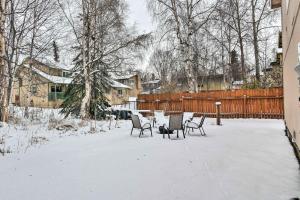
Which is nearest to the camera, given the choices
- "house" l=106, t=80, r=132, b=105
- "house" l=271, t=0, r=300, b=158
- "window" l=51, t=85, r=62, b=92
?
"house" l=271, t=0, r=300, b=158

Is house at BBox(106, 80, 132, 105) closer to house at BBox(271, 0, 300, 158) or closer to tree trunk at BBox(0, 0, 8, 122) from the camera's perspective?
tree trunk at BBox(0, 0, 8, 122)

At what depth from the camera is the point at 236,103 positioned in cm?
1677

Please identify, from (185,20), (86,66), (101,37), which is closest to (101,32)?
(101,37)

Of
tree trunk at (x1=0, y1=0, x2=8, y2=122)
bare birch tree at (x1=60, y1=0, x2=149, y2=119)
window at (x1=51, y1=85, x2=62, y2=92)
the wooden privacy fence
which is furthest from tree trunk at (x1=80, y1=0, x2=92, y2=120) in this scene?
window at (x1=51, y1=85, x2=62, y2=92)

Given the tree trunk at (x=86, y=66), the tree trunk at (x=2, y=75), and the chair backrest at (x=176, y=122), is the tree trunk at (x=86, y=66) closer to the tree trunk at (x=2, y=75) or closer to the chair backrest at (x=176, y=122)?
the tree trunk at (x=2, y=75)

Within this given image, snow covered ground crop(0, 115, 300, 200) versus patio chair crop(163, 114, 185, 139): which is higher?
patio chair crop(163, 114, 185, 139)

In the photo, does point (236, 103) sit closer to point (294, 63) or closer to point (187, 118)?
point (187, 118)

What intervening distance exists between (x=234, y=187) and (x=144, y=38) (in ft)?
39.7

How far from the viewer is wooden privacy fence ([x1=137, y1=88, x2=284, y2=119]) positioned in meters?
15.6

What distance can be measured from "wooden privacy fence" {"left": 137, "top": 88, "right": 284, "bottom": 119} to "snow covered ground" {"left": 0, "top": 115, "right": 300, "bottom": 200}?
7.71 meters

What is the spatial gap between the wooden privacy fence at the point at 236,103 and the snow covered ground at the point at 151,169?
7.71 m

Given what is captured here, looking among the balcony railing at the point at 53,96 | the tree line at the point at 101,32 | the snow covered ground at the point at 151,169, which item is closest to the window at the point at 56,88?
the balcony railing at the point at 53,96

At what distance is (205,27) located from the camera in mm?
19984

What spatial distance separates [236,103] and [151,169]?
12.5 m
